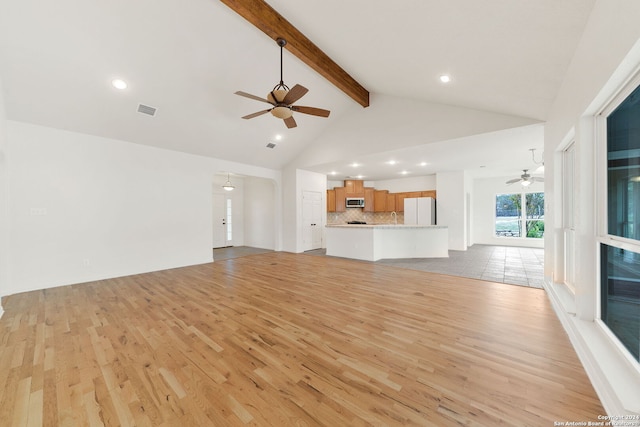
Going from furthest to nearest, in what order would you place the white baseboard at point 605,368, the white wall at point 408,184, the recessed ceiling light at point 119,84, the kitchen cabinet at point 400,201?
the kitchen cabinet at point 400,201 < the white wall at point 408,184 < the recessed ceiling light at point 119,84 < the white baseboard at point 605,368

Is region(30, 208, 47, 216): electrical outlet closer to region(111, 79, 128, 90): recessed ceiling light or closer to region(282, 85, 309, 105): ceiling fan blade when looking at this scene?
region(111, 79, 128, 90): recessed ceiling light

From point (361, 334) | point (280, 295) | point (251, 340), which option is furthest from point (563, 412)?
point (280, 295)

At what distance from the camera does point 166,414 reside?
1.43 meters

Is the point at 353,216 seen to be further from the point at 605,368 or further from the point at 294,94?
the point at 605,368

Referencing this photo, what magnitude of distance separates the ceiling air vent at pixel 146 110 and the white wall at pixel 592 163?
226 inches

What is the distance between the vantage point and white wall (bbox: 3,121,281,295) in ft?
12.8

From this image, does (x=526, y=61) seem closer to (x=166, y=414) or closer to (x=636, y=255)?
(x=636, y=255)

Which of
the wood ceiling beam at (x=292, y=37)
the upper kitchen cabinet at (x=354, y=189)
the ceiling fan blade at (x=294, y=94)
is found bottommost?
the upper kitchen cabinet at (x=354, y=189)

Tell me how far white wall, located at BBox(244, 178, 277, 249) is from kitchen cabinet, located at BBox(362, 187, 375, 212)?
364 centimetres

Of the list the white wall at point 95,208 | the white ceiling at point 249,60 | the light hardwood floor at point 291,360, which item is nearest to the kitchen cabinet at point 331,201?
the white ceiling at point 249,60

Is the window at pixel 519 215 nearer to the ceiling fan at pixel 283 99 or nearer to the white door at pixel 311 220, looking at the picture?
the white door at pixel 311 220

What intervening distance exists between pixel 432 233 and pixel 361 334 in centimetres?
491

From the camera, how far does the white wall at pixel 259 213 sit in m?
8.43

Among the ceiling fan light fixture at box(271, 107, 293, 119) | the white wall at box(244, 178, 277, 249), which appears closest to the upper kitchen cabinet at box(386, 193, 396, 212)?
the white wall at box(244, 178, 277, 249)
